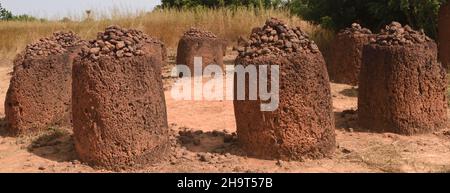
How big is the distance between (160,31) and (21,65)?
10.1 m

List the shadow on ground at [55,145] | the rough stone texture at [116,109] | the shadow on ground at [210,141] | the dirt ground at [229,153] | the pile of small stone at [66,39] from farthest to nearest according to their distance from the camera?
1. the pile of small stone at [66,39]
2. the shadow on ground at [210,141]
3. the shadow on ground at [55,145]
4. the dirt ground at [229,153]
5. the rough stone texture at [116,109]

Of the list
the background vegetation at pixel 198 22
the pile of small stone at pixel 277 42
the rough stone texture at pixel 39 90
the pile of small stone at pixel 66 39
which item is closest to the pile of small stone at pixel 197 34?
the background vegetation at pixel 198 22

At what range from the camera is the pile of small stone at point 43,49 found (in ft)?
19.3

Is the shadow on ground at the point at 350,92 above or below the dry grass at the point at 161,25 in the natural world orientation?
below

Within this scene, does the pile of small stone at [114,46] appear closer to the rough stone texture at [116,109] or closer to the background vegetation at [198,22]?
the rough stone texture at [116,109]

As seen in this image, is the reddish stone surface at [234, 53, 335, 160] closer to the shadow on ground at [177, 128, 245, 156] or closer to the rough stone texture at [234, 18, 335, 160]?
the rough stone texture at [234, 18, 335, 160]

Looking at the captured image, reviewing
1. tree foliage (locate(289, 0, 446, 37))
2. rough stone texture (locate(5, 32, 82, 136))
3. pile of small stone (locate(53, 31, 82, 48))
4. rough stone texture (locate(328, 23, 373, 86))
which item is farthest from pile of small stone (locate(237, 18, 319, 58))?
tree foliage (locate(289, 0, 446, 37))

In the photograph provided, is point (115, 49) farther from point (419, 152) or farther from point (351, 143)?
point (419, 152)

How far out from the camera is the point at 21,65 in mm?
5793

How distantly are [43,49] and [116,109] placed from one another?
79.7 inches

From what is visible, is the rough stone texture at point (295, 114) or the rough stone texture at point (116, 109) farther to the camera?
the rough stone texture at point (295, 114)

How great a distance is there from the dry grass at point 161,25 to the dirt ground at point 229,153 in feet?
31.7

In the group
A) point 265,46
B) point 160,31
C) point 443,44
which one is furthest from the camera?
point 160,31

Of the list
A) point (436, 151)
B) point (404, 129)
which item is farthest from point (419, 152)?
point (404, 129)
